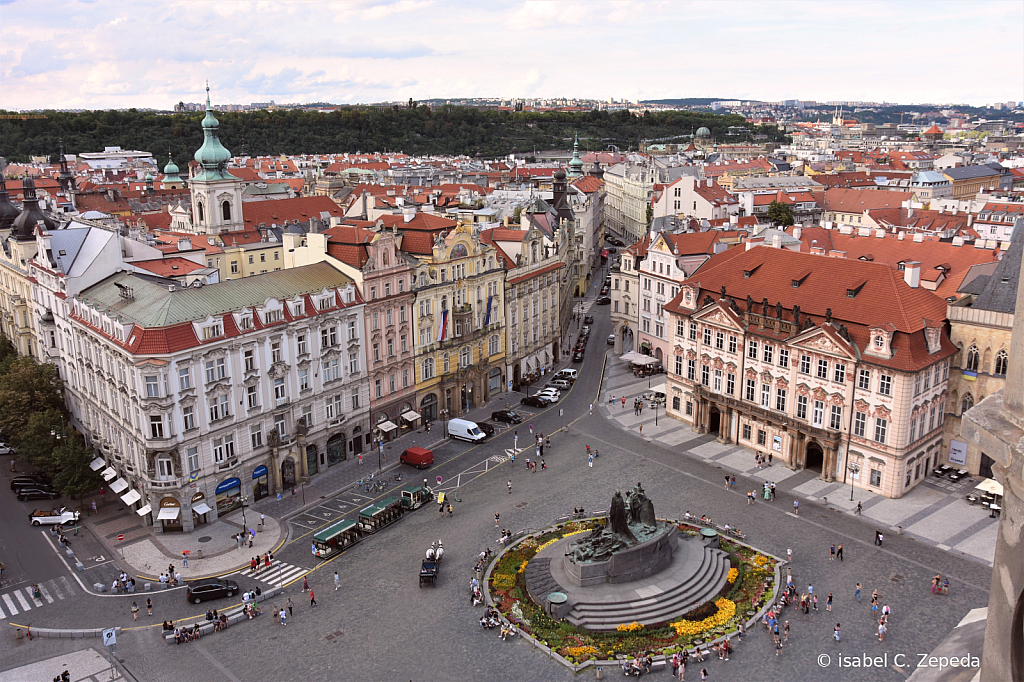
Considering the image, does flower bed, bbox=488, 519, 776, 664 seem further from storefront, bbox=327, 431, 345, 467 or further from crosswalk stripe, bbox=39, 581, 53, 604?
crosswalk stripe, bbox=39, 581, 53, 604

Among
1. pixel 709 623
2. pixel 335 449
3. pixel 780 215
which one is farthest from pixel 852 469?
pixel 780 215

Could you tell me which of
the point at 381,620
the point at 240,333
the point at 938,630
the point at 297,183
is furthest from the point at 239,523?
the point at 297,183

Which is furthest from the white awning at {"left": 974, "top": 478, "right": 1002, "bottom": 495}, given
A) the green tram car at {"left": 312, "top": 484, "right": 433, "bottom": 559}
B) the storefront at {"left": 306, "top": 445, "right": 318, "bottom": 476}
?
the storefront at {"left": 306, "top": 445, "right": 318, "bottom": 476}

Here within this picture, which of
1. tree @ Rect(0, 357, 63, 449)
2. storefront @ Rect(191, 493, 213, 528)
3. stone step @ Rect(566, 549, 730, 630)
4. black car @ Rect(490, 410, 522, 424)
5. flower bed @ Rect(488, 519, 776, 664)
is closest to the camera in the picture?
flower bed @ Rect(488, 519, 776, 664)

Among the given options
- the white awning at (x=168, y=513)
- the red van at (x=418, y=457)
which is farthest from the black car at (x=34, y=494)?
the red van at (x=418, y=457)

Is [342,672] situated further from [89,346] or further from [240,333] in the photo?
[89,346]

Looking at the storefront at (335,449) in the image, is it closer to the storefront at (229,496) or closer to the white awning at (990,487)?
the storefront at (229,496)

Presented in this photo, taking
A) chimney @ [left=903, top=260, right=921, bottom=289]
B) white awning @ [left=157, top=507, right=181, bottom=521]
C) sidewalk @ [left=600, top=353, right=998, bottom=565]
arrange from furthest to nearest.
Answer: chimney @ [left=903, top=260, right=921, bottom=289] → white awning @ [left=157, top=507, right=181, bottom=521] → sidewalk @ [left=600, top=353, right=998, bottom=565]
